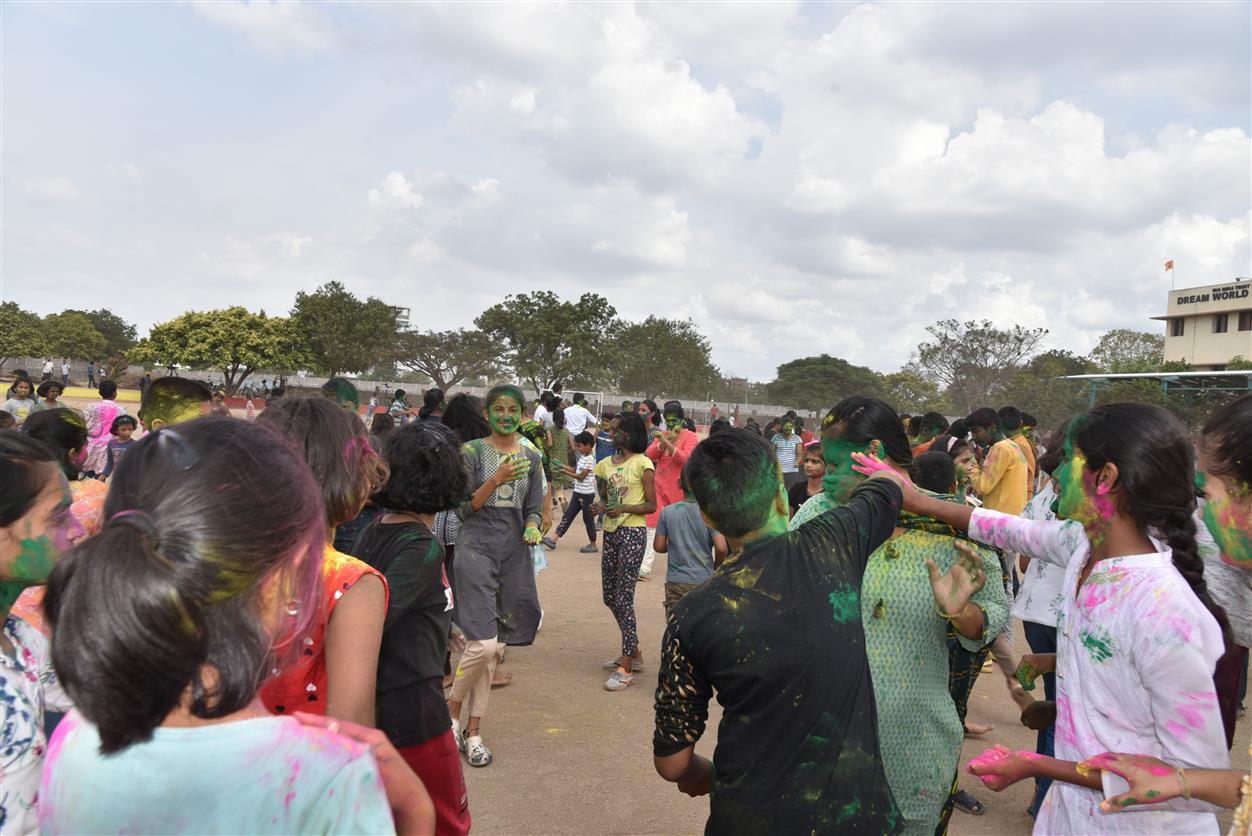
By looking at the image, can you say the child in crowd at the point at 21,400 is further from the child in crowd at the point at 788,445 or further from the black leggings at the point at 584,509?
the child in crowd at the point at 788,445

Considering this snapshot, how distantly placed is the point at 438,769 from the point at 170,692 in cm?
143

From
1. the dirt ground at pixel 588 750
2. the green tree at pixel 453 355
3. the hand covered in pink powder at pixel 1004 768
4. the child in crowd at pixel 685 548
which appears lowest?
the dirt ground at pixel 588 750

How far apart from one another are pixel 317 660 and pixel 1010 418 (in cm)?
652

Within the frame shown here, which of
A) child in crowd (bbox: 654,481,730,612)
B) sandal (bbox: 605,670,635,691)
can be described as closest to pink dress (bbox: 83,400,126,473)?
sandal (bbox: 605,670,635,691)

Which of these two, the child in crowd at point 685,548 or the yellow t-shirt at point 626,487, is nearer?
the child in crowd at point 685,548

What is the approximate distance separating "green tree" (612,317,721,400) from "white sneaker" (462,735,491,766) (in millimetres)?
43435

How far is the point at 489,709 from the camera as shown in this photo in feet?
17.3

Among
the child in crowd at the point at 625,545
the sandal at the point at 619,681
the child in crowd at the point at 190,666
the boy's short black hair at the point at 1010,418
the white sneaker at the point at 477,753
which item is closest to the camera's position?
the child in crowd at the point at 190,666

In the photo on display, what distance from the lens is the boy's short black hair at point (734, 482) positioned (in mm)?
2066

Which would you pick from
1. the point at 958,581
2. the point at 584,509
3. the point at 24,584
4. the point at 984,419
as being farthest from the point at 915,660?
the point at 584,509

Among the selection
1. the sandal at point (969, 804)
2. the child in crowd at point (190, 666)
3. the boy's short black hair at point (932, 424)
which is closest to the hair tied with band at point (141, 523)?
the child in crowd at point (190, 666)

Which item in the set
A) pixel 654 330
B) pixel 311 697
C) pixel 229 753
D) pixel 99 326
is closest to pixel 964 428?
pixel 311 697

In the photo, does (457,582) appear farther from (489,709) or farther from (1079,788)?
(1079,788)

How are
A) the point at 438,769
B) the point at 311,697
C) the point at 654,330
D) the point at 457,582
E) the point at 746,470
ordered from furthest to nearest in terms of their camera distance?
the point at 654,330
the point at 457,582
the point at 438,769
the point at 746,470
the point at 311,697
